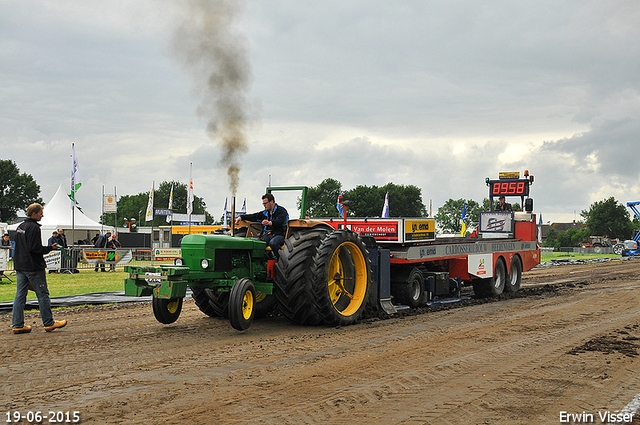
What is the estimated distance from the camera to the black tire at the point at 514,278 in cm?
1511

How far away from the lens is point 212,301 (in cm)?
937

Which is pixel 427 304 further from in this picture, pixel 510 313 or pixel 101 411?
pixel 101 411

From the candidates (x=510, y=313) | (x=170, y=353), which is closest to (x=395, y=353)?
(x=170, y=353)

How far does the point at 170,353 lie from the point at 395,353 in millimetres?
2601

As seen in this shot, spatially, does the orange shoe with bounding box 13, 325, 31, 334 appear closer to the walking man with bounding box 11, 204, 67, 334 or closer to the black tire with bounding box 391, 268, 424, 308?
the walking man with bounding box 11, 204, 67, 334

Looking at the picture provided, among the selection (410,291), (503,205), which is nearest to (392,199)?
(503,205)

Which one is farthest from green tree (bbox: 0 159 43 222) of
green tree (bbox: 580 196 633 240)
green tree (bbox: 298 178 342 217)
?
green tree (bbox: 580 196 633 240)

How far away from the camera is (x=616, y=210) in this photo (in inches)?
3460

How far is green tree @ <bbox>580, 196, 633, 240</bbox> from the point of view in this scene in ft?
285

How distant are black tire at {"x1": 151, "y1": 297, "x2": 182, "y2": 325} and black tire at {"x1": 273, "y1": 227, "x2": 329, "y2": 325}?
1.50m

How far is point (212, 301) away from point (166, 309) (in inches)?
39.9

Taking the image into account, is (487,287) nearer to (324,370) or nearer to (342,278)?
(342,278)

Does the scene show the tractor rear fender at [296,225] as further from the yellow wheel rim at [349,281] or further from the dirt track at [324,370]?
the dirt track at [324,370]

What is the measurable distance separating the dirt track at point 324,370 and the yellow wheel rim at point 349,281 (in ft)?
1.52
